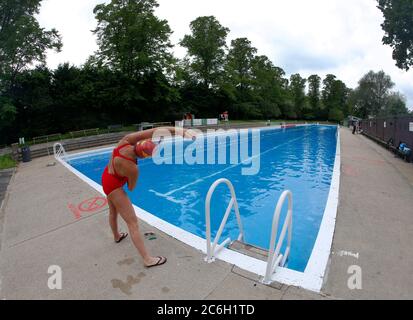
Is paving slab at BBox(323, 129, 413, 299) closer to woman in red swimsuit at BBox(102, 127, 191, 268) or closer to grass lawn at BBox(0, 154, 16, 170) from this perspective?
woman in red swimsuit at BBox(102, 127, 191, 268)

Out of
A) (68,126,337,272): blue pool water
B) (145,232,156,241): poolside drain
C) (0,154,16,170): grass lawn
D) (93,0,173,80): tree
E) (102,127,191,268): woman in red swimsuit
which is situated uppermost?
(93,0,173,80): tree

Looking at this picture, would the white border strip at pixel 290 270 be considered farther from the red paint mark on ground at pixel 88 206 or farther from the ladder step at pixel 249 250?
the red paint mark on ground at pixel 88 206

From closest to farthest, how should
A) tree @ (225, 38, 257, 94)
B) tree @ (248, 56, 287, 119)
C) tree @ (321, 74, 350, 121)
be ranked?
tree @ (225, 38, 257, 94), tree @ (248, 56, 287, 119), tree @ (321, 74, 350, 121)

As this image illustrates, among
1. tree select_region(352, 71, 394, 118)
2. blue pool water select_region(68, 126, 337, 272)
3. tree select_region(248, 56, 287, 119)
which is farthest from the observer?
tree select_region(352, 71, 394, 118)

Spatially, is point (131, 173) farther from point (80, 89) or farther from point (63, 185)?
point (80, 89)

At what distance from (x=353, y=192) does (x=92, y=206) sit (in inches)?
263

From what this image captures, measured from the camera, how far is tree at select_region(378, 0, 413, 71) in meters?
18.3

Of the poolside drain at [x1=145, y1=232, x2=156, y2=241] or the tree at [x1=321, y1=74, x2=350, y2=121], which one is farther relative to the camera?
the tree at [x1=321, y1=74, x2=350, y2=121]

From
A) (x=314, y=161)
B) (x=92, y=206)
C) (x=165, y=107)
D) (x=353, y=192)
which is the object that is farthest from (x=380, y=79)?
(x=92, y=206)

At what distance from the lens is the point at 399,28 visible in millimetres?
19219

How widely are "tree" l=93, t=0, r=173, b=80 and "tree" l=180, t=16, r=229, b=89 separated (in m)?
15.5

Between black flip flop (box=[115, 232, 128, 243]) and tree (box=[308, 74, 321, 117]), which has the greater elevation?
tree (box=[308, 74, 321, 117])

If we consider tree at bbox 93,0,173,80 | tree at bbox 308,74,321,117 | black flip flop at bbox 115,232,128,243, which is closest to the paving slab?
black flip flop at bbox 115,232,128,243

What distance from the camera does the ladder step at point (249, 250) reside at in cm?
359
